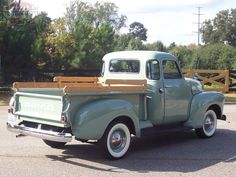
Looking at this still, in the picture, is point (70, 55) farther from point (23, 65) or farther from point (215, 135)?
point (215, 135)

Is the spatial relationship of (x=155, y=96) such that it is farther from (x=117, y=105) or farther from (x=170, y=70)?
(x=117, y=105)

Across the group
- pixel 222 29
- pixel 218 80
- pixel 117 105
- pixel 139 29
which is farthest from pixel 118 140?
pixel 139 29

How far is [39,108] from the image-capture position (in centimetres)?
873

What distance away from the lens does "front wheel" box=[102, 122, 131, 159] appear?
28.3 feet

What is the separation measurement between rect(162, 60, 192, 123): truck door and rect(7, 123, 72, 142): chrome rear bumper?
8.45 feet

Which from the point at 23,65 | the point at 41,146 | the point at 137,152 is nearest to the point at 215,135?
the point at 137,152

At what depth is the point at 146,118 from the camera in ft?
31.9

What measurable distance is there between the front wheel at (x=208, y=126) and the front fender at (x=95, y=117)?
287 centimetres

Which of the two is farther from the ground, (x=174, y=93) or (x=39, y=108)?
(x=174, y=93)

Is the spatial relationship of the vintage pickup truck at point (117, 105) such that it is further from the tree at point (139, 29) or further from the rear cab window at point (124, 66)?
the tree at point (139, 29)

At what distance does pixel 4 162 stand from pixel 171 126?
3550 mm

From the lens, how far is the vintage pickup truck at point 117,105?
8.31 meters

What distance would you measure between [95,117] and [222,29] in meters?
102

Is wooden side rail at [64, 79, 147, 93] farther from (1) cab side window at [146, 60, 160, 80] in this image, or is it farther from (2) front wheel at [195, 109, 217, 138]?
(2) front wheel at [195, 109, 217, 138]
